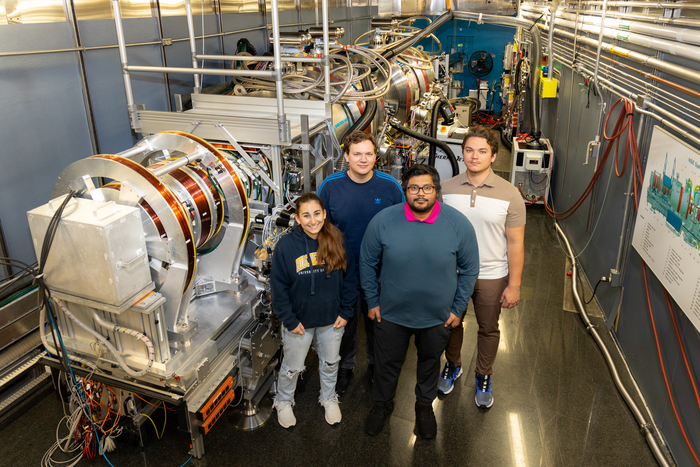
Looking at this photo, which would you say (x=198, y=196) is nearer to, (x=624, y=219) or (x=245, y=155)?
(x=245, y=155)

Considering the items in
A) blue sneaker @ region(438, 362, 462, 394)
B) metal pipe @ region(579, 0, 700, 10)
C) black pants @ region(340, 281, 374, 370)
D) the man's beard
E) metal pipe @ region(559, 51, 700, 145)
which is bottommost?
blue sneaker @ region(438, 362, 462, 394)

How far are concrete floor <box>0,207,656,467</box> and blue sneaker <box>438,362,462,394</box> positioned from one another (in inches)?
1.8

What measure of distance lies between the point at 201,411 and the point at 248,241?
97cm

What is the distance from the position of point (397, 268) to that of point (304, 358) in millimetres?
719

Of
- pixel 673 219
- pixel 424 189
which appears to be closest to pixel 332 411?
pixel 424 189

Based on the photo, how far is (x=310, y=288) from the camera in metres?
2.43

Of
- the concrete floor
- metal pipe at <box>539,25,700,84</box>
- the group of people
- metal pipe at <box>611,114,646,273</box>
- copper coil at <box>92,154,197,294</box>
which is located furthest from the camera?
metal pipe at <box>611,114,646,273</box>

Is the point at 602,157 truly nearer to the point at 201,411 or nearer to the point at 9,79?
the point at 201,411

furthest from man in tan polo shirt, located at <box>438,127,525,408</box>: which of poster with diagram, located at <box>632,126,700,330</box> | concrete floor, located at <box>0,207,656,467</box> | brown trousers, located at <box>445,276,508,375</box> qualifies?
poster with diagram, located at <box>632,126,700,330</box>

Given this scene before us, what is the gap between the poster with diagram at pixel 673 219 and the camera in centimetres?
230

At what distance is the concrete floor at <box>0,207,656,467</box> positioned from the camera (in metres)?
2.51

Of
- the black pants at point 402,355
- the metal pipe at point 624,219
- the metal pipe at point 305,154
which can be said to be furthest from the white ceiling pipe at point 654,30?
the metal pipe at point 305,154

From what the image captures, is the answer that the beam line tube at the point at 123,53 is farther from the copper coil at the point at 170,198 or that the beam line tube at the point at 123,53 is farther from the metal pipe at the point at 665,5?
the metal pipe at the point at 665,5

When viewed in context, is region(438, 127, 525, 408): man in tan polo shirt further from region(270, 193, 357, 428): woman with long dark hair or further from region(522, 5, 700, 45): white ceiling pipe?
region(522, 5, 700, 45): white ceiling pipe
